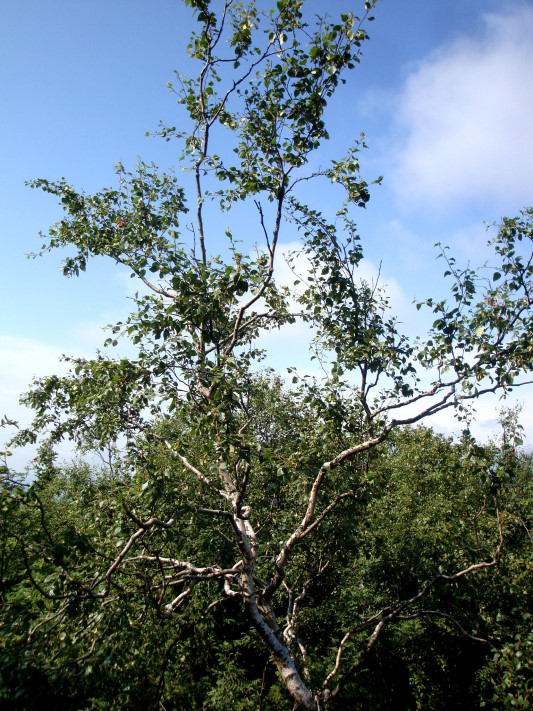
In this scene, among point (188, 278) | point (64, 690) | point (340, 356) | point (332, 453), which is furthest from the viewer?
point (332, 453)

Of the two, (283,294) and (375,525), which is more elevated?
(283,294)

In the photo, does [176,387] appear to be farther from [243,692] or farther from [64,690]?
[243,692]

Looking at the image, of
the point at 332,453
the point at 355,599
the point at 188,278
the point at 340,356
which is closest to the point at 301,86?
the point at 188,278

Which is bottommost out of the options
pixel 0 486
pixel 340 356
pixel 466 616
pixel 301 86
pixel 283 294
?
pixel 466 616

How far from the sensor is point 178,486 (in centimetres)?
594

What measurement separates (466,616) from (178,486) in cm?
948

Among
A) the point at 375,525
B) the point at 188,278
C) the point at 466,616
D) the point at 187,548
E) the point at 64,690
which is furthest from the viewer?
the point at 375,525

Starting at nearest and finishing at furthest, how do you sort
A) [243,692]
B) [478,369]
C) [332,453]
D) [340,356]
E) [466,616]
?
[478,369], [340,356], [332,453], [243,692], [466,616]

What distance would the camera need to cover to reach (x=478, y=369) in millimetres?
5645

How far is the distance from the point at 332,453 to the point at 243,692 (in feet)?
18.2

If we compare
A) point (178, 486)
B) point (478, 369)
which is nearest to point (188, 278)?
point (178, 486)

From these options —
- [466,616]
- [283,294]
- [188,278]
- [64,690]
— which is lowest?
[466,616]

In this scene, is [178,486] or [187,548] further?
[187,548]

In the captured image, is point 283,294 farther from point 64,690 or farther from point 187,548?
point 187,548
